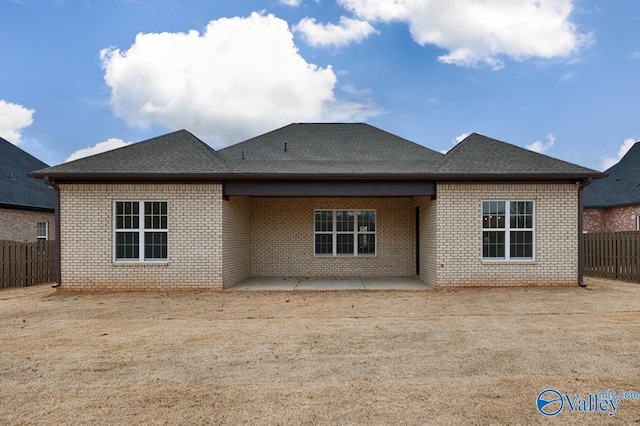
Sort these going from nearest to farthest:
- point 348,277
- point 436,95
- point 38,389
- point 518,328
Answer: point 38,389 → point 518,328 → point 348,277 → point 436,95

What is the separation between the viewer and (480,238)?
11344 millimetres

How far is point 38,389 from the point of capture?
4.34 meters

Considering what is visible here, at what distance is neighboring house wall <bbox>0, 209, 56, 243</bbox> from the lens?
1720 cm

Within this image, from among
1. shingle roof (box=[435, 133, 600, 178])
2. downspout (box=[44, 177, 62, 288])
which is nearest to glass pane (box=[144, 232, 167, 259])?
downspout (box=[44, 177, 62, 288])

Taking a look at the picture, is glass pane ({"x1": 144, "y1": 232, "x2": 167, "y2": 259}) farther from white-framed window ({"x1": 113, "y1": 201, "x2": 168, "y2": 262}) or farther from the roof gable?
the roof gable

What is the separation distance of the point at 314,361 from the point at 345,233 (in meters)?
9.59

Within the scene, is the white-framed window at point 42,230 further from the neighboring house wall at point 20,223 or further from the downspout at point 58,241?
the downspout at point 58,241

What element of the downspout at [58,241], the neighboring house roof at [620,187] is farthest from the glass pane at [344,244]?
the neighboring house roof at [620,187]

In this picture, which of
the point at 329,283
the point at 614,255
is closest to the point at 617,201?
the point at 614,255

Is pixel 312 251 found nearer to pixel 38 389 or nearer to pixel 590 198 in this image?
pixel 38 389

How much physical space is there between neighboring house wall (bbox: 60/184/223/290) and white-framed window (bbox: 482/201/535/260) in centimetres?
762

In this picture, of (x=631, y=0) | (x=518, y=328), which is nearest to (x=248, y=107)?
(x=631, y=0)

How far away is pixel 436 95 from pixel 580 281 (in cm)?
1187

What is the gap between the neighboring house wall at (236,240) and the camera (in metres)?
11.6
